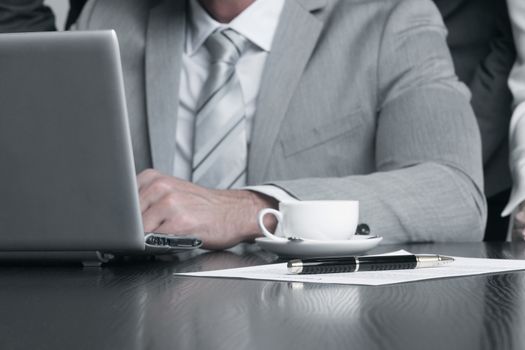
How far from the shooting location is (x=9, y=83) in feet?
2.69

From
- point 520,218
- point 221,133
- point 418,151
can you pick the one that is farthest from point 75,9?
point 520,218

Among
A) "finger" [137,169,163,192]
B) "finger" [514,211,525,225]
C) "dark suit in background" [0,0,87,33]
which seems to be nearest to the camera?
"finger" [137,169,163,192]

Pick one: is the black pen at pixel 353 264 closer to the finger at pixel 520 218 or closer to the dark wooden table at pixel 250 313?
the dark wooden table at pixel 250 313

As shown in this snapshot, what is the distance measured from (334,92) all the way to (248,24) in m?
0.20

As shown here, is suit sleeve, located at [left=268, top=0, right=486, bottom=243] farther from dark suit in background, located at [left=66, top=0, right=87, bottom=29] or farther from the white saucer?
dark suit in background, located at [left=66, top=0, right=87, bottom=29]

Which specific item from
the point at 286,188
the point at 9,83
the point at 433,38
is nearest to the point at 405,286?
A: the point at 9,83

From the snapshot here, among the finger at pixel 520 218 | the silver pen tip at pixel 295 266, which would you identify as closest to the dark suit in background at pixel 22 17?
the finger at pixel 520 218

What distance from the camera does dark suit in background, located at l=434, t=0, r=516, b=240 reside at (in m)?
1.95

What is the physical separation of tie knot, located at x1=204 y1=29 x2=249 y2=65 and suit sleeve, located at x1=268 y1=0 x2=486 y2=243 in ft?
0.83

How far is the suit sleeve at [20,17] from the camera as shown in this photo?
192cm

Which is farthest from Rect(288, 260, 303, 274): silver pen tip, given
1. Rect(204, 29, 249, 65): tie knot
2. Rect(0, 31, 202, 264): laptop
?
Rect(204, 29, 249, 65): tie knot

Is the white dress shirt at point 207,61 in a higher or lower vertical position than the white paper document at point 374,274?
higher

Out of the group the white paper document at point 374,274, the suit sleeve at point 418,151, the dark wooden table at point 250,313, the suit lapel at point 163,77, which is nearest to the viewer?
the dark wooden table at point 250,313

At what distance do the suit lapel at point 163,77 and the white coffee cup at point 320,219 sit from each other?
59cm
